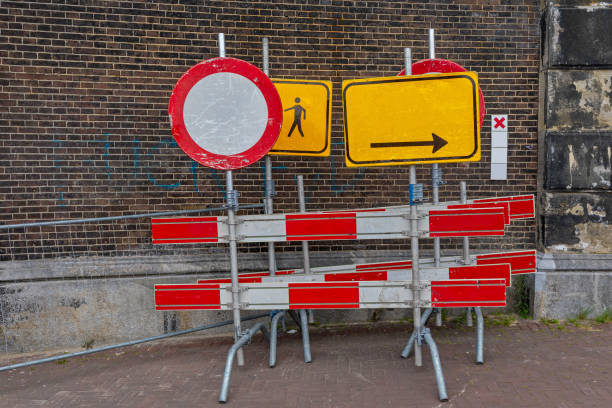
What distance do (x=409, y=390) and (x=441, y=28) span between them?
4085 mm

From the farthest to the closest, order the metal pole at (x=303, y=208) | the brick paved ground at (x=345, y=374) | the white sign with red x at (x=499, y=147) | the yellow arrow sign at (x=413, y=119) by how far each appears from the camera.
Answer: the white sign with red x at (x=499, y=147)
the metal pole at (x=303, y=208)
the yellow arrow sign at (x=413, y=119)
the brick paved ground at (x=345, y=374)

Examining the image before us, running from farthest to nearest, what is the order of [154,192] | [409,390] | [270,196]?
[154,192]
[270,196]
[409,390]

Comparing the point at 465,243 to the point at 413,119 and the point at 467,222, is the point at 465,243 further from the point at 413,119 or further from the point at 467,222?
the point at 413,119

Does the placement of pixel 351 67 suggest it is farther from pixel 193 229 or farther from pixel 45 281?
pixel 45 281

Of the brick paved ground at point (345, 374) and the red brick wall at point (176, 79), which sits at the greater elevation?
the red brick wall at point (176, 79)

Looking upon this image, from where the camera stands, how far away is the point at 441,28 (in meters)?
5.60

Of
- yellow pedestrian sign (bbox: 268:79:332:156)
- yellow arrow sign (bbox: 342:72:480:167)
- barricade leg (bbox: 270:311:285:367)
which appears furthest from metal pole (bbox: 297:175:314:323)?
yellow arrow sign (bbox: 342:72:480:167)

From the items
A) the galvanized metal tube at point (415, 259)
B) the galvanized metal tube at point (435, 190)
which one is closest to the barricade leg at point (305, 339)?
the galvanized metal tube at point (415, 259)

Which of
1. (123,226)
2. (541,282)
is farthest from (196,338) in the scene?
(541,282)

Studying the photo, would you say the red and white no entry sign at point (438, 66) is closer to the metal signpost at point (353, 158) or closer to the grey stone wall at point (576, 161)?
Result: the metal signpost at point (353, 158)

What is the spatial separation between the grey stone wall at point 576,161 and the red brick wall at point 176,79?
24 cm

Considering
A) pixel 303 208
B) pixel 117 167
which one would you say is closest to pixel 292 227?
pixel 303 208

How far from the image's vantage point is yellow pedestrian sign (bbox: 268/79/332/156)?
4.32m

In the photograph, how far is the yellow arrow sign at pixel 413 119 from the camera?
364 centimetres
